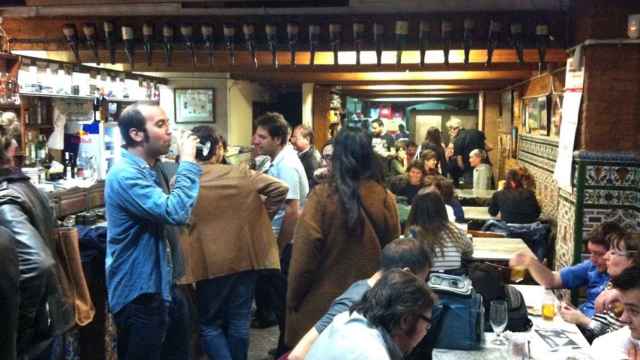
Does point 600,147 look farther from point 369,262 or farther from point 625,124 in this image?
point 369,262

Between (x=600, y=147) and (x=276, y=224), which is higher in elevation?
(x=600, y=147)

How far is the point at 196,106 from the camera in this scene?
37.9ft

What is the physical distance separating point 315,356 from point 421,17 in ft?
14.6

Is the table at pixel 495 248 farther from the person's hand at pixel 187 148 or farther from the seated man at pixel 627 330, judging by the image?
the person's hand at pixel 187 148

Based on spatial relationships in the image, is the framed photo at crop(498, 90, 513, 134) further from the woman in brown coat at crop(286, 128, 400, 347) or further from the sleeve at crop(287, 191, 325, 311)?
the sleeve at crop(287, 191, 325, 311)

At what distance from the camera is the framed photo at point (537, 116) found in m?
7.72

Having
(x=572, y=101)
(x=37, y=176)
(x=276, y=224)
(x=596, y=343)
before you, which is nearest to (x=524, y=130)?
(x=572, y=101)

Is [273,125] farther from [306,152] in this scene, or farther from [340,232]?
[340,232]

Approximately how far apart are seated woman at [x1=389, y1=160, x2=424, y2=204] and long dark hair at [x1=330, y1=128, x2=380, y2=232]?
4282 mm

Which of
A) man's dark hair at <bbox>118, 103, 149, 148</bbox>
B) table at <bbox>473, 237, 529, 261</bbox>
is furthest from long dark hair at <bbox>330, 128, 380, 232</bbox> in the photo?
table at <bbox>473, 237, 529, 261</bbox>

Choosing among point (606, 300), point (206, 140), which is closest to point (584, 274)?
point (606, 300)

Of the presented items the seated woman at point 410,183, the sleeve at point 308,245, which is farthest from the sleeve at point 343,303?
the seated woman at point 410,183

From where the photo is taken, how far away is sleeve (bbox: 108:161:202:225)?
2.90 m

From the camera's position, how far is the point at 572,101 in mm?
5719
